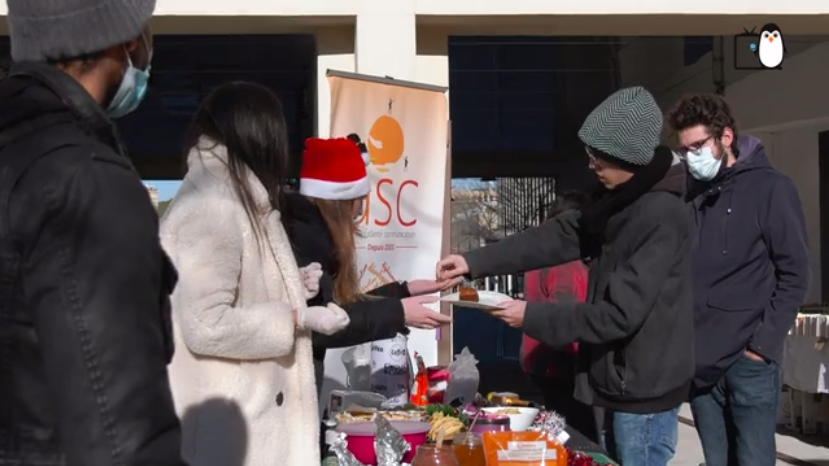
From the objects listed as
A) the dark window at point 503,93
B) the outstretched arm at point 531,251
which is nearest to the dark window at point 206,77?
the dark window at point 503,93

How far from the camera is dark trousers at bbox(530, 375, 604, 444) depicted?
5.18 metres

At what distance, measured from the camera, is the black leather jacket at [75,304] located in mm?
1164

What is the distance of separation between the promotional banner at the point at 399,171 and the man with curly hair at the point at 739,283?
190 centimetres

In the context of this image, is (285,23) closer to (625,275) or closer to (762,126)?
(625,275)

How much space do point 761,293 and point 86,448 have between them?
9.86 feet

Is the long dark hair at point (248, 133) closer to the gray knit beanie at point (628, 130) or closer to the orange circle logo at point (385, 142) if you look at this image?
the gray knit beanie at point (628, 130)

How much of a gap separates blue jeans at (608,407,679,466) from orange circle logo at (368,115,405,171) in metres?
2.61

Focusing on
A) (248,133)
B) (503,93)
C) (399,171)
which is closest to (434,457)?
(248,133)

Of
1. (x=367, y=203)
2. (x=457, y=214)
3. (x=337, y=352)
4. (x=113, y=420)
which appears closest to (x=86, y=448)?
(x=113, y=420)

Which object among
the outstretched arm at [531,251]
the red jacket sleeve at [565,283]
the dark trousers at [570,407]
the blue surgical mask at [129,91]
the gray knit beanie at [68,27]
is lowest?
the dark trousers at [570,407]

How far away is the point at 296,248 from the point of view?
2.94 meters

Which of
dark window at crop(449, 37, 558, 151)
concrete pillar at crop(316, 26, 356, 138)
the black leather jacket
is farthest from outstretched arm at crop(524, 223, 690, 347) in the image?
dark window at crop(449, 37, 558, 151)

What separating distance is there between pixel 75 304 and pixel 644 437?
2.21m

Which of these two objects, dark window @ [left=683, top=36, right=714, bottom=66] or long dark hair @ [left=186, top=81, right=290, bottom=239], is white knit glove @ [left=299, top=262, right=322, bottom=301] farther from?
dark window @ [left=683, top=36, right=714, bottom=66]
